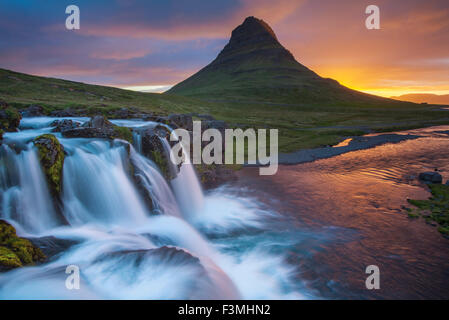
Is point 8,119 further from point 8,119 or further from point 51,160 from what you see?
point 51,160

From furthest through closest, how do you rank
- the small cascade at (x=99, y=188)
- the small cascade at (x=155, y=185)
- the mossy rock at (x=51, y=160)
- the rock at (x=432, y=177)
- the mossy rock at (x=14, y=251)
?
1. the rock at (x=432, y=177)
2. the small cascade at (x=155, y=185)
3. the small cascade at (x=99, y=188)
4. the mossy rock at (x=51, y=160)
5. the mossy rock at (x=14, y=251)

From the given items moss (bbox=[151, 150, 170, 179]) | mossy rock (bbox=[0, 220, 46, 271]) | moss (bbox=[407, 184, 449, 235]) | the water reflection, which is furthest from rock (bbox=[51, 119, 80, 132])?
moss (bbox=[407, 184, 449, 235])

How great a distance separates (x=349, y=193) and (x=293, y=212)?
5.63 metres

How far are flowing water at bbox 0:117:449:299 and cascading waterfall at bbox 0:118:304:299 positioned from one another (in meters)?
0.04

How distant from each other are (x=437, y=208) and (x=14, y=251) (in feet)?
62.0

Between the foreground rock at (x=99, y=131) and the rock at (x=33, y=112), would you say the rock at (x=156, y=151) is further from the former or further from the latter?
the rock at (x=33, y=112)

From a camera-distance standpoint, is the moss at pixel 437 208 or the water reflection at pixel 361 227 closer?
the water reflection at pixel 361 227

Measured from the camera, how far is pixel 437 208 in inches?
542

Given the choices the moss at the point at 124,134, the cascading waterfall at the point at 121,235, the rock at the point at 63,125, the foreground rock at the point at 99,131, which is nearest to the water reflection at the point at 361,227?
the cascading waterfall at the point at 121,235

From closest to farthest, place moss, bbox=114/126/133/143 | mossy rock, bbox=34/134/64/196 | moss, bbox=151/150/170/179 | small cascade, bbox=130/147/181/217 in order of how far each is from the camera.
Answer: mossy rock, bbox=34/134/64/196 → small cascade, bbox=130/147/181/217 → moss, bbox=114/126/133/143 → moss, bbox=151/150/170/179

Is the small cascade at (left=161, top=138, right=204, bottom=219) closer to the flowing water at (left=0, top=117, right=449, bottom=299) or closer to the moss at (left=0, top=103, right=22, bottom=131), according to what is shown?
the flowing water at (left=0, top=117, right=449, bottom=299)

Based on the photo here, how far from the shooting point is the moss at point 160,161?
14567 millimetres

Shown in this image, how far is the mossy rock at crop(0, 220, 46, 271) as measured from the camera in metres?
6.53

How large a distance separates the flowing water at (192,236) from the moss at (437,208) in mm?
690
